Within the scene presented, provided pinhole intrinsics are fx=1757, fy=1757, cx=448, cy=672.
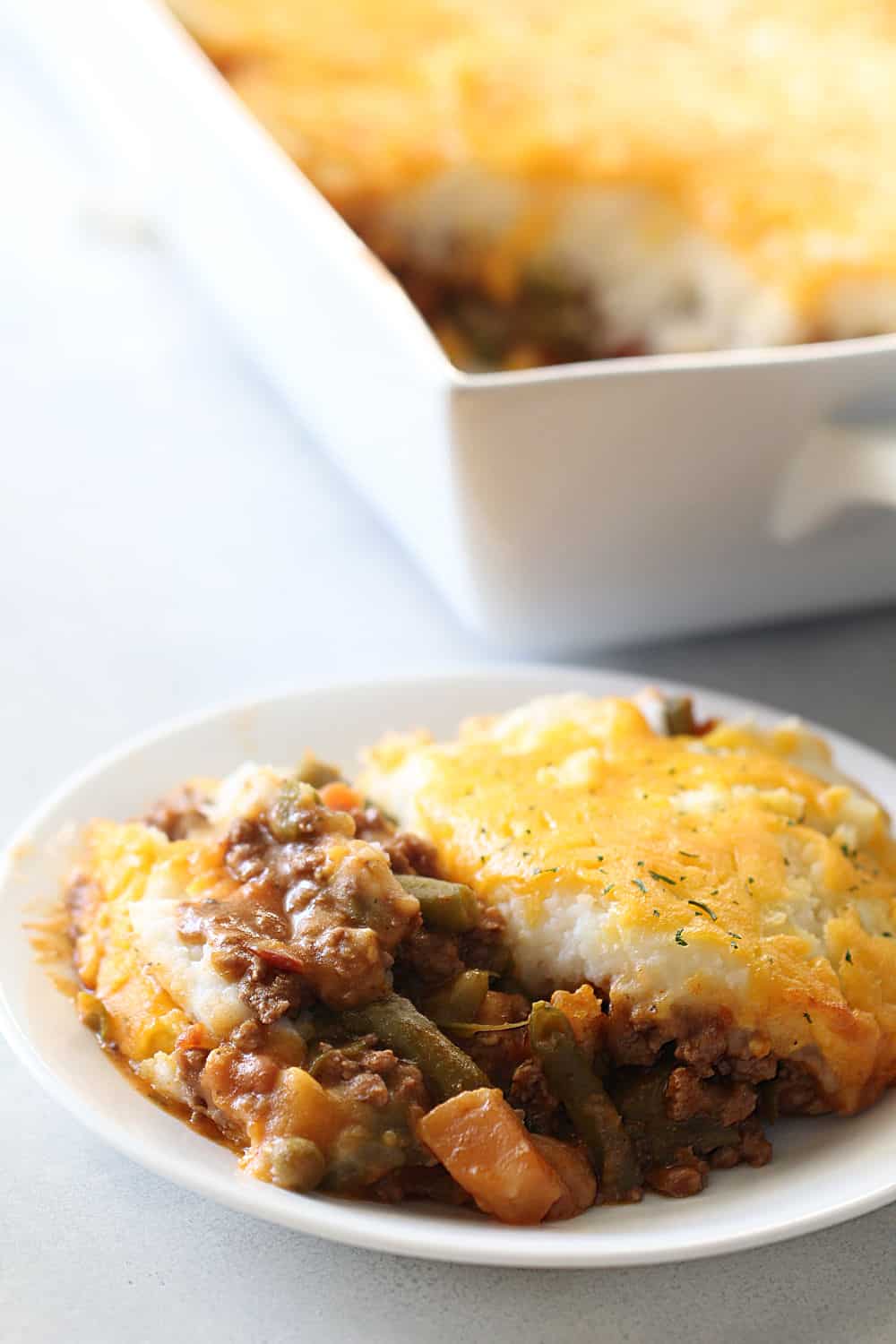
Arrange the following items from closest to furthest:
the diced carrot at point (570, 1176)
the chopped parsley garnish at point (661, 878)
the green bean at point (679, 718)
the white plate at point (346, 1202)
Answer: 1. the white plate at point (346, 1202)
2. the diced carrot at point (570, 1176)
3. the chopped parsley garnish at point (661, 878)
4. the green bean at point (679, 718)

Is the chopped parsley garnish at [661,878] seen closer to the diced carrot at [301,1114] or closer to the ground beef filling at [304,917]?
the ground beef filling at [304,917]

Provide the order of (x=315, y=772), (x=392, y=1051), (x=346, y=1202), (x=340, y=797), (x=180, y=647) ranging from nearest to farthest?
(x=346, y=1202), (x=392, y=1051), (x=340, y=797), (x=315, y=772), (x=180, y=647)

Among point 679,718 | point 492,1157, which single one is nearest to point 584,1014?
point 492,1157

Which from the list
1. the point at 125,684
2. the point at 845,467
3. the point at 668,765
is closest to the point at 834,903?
the point at 668,765

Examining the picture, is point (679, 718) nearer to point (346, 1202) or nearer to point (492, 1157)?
point (492, 1157)

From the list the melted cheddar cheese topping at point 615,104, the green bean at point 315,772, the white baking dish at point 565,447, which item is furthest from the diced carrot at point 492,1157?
the melted cheddar cheese topping at point 615,104

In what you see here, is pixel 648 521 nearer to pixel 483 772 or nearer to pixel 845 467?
pixel 845 467

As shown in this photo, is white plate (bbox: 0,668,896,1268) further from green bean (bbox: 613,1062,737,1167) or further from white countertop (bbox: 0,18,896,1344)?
white countertop (bbox: 0,18,896,1344)
